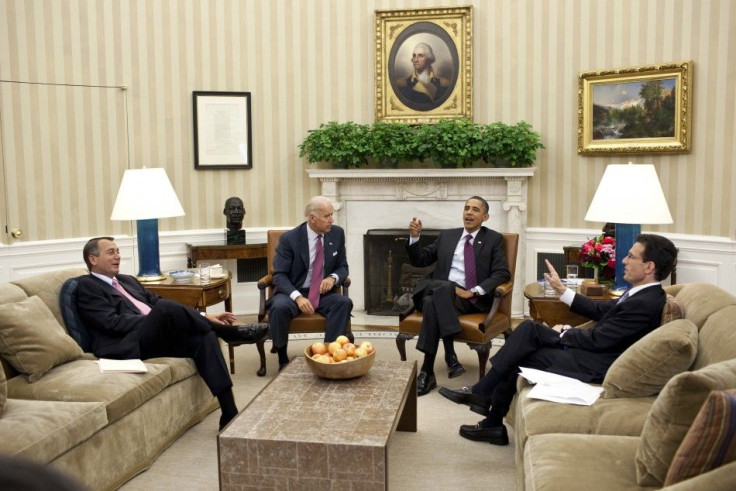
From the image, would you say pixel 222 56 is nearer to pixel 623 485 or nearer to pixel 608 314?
pixel 608 314

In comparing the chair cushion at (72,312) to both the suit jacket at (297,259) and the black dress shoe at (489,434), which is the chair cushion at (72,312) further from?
the black dress shoe at (489,434)

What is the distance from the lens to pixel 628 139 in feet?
22.3

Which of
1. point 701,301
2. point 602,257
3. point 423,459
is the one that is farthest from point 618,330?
point 602,257

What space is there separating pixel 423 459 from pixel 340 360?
2.25 ft

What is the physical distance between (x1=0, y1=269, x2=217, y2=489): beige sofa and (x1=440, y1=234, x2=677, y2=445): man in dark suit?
1670 mm

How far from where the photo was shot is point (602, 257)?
5.17 metres

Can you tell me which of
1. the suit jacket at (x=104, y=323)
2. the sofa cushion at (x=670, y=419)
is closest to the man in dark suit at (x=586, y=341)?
the sofa cushion at (x=670, y=419)

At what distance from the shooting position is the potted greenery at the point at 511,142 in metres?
6.78

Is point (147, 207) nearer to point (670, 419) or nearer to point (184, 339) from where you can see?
point (184, 339)

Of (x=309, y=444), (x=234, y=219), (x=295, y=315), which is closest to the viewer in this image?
(x=309, y=444)

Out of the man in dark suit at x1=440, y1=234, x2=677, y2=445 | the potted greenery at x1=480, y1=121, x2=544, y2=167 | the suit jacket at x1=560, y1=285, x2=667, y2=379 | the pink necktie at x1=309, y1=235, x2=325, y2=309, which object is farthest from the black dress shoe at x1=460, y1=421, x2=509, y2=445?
the potted greenery at x1=480, y1=121, x2=544, y2=167

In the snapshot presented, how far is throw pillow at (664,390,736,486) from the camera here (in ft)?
6.40

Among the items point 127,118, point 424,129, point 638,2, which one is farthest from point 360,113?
point 638,2

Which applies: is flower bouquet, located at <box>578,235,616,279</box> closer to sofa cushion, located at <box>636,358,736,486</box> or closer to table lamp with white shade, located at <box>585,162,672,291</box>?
table lamp with white shade, located at <box>585,162,672,291</box>
